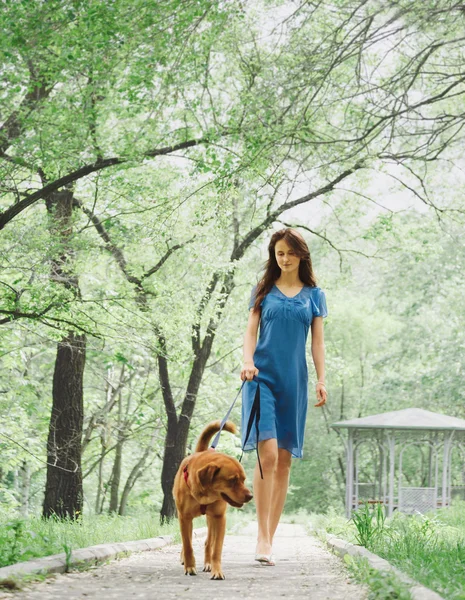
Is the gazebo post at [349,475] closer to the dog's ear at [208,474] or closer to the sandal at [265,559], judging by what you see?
the sandal at [265,559]

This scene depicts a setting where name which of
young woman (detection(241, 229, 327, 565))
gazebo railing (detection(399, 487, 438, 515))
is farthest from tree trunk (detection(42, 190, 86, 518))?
gazebo railing (detection(399, 487, 438, 515))

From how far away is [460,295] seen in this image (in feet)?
90.1

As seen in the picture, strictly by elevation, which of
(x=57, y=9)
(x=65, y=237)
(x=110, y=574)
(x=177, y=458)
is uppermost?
(x=57, y=9)

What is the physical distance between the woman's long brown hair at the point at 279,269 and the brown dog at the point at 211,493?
1.38 meters

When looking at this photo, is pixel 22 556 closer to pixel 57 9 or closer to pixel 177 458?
pixel 57 9

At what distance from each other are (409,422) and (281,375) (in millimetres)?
14620

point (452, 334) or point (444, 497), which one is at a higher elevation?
point (452, 334)

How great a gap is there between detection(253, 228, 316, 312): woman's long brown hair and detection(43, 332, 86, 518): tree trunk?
292 inches

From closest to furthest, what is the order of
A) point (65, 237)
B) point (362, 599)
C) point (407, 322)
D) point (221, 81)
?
point (362, 599) → point (65, 237) → point (221, 81) → point (407, 322)

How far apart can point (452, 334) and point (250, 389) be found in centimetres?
2228

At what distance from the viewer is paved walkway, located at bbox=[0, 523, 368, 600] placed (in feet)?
14.7

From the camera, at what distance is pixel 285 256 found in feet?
20.1

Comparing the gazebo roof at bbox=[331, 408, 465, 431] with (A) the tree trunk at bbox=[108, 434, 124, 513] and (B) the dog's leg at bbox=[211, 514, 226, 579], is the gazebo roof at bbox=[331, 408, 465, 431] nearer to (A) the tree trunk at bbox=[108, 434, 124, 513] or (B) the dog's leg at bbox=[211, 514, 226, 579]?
(A) the tree trunk at bbox=[108, 434, 124, 513]

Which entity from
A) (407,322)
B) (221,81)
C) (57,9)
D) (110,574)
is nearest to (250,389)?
(110,574)
